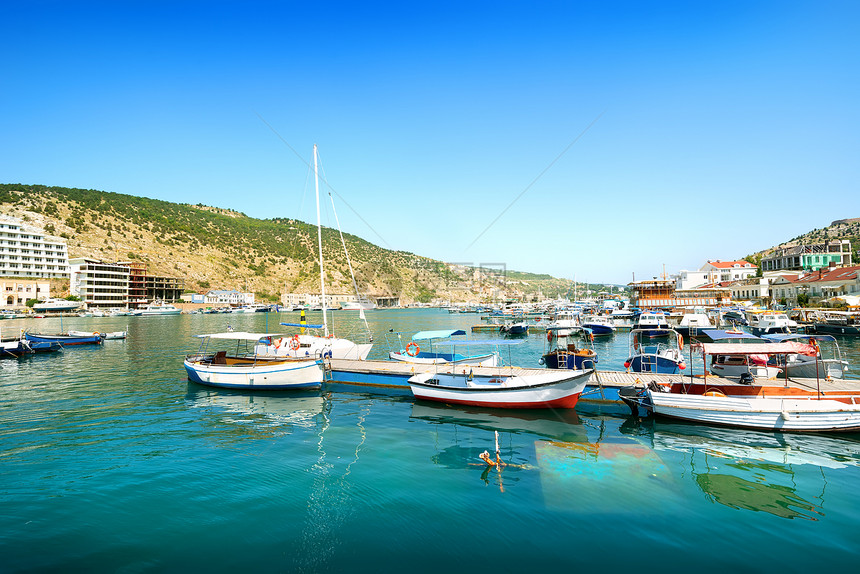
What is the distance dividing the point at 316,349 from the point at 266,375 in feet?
15.5

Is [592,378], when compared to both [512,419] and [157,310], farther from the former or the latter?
[157,310]

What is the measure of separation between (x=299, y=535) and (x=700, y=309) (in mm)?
75777

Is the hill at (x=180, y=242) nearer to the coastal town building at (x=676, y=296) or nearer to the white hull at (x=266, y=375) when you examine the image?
the coastal town building at (x=676, y=296)

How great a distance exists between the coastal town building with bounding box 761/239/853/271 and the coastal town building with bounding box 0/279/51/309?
163m

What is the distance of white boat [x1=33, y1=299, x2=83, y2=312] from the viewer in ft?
309

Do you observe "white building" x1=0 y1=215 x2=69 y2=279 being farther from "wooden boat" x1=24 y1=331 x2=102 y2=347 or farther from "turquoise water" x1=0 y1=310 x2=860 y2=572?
"turquoise water" x1=0 y1=310 x2=860 y2=572

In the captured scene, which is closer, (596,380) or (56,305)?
(596,380)

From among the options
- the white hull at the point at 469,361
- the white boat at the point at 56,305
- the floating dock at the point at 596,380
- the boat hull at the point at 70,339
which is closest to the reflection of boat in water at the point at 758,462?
the floating dock at the point at 596,380

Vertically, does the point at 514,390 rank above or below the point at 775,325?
below

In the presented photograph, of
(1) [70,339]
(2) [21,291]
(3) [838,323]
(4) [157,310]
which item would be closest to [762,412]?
(3) [838,323]

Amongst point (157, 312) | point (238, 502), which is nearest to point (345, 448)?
point (238, 502)

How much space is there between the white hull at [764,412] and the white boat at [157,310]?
12173 cm

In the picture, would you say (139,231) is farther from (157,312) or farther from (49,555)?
(49,555)

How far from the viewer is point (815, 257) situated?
83.4 meters
